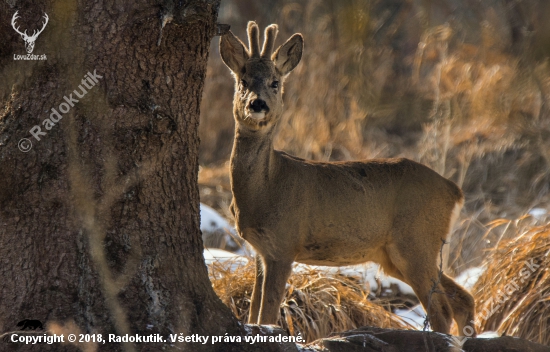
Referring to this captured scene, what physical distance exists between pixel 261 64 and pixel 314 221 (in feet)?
3.86

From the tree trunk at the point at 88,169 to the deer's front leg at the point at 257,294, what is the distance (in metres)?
1.44

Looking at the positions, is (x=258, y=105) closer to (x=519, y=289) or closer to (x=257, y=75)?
(x=257, y=75)

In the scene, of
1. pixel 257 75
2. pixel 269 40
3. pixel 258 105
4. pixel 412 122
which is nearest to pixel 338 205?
pixel 258 105

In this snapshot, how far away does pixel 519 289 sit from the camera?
6281 mm

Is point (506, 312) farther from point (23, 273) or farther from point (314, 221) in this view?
point (23, 273)

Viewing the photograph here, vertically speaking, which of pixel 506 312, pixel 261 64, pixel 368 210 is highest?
pixel 261 64

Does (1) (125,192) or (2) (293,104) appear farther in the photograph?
(2) (293,104)

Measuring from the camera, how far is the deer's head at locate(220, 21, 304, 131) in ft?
17.1

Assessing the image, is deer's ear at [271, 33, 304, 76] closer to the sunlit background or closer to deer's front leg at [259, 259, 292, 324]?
deer's front leg at [259, 259, 292, 324]

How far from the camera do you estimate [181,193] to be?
13.3 feet

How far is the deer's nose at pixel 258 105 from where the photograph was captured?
5.12m

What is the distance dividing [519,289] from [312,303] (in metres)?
1.73

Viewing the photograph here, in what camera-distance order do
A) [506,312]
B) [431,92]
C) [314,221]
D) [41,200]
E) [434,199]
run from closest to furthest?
1. [41,200]
2. [314,221]
3. [434,199]
4. [506,312]
5. [431,92]

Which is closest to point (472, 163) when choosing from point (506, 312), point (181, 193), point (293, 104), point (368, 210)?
point (293, 104)
